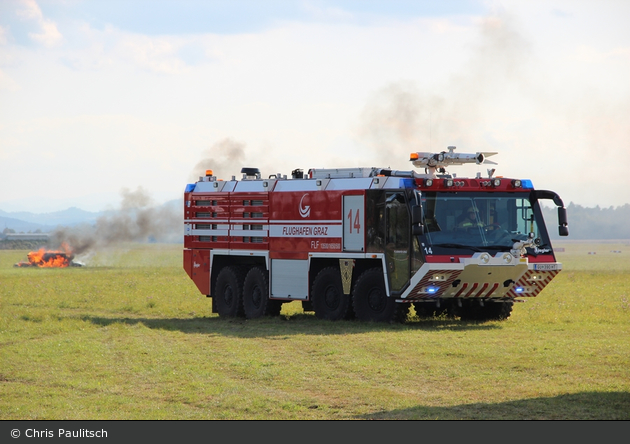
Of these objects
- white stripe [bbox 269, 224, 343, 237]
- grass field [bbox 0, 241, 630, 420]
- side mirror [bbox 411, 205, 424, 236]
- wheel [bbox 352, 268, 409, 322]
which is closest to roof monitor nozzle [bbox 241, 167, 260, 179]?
white stripe [bbox 269, 224, 343, 237]

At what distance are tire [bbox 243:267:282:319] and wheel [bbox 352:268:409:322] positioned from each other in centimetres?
314

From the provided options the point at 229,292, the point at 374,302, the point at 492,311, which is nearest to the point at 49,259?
the point at 229,292

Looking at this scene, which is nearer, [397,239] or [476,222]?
[476,222]

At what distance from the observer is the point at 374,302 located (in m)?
21.8

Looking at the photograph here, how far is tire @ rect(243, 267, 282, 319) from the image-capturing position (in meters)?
24.4

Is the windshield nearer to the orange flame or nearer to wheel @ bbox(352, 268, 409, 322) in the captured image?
wheel @ bbox(352, 268, 409, 322)

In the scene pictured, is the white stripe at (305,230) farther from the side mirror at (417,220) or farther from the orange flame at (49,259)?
the orange flame at (49,259)

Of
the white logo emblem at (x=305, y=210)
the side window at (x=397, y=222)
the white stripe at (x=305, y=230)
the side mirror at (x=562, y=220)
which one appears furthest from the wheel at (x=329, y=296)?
the side mirror at (x=562, y=220)

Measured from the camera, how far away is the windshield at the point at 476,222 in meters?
20.4

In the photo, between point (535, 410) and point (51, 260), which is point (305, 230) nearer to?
point (535, 410)

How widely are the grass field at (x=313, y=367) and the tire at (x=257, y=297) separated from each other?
422 millimetres

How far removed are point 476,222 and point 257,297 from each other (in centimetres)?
685

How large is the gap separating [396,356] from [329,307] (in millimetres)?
6541

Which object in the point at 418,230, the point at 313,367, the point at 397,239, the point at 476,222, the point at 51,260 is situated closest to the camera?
the point at 313,367
